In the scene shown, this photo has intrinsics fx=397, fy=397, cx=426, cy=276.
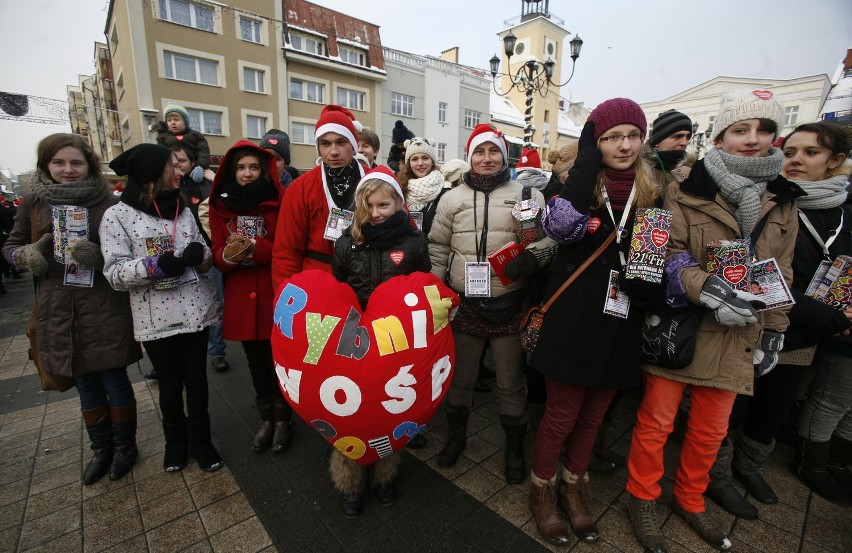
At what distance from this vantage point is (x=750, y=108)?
1.93 metres

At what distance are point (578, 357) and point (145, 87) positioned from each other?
19.6 metres

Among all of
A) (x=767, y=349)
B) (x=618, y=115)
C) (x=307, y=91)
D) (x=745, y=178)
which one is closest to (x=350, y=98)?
(x=307, y=91)

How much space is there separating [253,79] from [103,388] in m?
19.8

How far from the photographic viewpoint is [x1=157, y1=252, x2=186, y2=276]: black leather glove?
7.23ft

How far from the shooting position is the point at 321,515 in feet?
7.25

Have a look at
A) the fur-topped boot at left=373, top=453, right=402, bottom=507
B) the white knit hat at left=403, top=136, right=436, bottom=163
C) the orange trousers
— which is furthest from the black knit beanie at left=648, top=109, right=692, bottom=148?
the fur-topped boot at left=373, top=453, right=402, bottom=507

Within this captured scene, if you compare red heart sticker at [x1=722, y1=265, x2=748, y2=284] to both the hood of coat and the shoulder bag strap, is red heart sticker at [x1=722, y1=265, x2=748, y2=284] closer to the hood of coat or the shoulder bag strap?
the shoulder bag strap

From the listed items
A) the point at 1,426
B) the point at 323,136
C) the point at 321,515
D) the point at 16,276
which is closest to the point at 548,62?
the point at 323,136

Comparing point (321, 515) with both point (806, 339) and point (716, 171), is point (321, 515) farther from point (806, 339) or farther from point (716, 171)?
point (806, 339)

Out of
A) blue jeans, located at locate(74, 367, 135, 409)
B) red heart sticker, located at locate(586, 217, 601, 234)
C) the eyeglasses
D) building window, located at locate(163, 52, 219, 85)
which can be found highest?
building window, located at locate(163, 52, 219, 85)

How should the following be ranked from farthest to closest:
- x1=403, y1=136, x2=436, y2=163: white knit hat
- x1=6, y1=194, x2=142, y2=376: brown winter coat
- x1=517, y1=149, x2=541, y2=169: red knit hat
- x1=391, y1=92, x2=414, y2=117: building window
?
x1=391, y1=92, x2=414, y2=117: building window, x1=517, y1=149, x2=541, y2=169: red knit hat, x1=403, y1=136, x2=436, y2=163: white knit hat, x1=6, y1=194, x2=142, y2=376: brown winter coat

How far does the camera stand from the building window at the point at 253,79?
1828cm

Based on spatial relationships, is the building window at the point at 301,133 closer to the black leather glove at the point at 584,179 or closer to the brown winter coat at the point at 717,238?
the black leather glove at the point at 584,179

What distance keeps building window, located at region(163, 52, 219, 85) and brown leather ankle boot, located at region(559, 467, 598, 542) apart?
66.3ft
